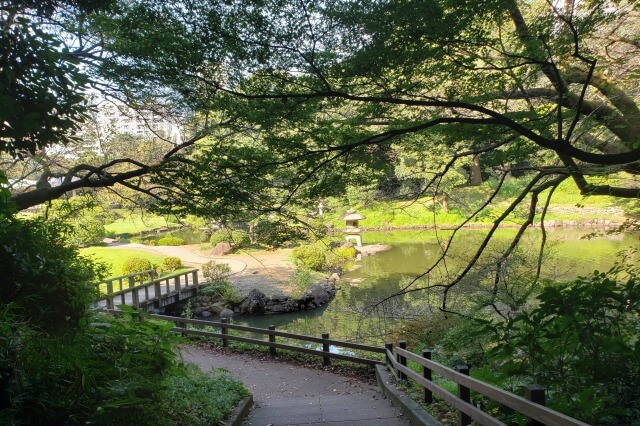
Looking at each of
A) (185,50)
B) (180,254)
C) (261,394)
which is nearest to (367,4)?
(185,50)

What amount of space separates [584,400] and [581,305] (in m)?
0.68

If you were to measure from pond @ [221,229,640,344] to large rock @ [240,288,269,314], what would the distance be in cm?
35

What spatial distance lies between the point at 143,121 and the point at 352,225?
56.0ft

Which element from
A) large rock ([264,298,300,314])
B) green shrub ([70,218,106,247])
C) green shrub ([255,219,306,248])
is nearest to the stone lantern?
large rock ([264,298,300,314])

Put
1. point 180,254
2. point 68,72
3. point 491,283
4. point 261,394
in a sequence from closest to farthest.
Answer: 1. point 68,72
2. point 261,394
3. point 491,283
4. point 180,254

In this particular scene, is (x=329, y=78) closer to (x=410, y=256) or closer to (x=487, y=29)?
(x=487, y=29)

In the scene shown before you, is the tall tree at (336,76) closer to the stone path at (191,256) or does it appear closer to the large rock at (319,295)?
the large rock at (319,295)

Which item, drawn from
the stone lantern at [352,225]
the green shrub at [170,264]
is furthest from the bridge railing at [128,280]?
the stone lantern at [352,225]

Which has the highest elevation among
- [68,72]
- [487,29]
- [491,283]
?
[487,29]

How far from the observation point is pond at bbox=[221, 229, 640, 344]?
11.0 m

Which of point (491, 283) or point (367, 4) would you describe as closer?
point (367, 4)

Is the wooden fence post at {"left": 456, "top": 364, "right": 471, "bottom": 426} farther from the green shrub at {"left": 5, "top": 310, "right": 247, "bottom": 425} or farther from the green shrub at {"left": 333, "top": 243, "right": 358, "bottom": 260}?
the green shrub at {"left": 333, "top": 243, "right": 358, "bottom": 260}

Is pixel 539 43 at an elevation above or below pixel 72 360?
above

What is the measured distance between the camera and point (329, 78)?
4773 millimetres
